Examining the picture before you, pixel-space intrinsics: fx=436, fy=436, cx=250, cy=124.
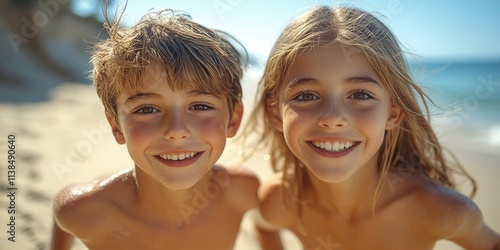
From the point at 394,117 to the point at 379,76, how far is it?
357 mm

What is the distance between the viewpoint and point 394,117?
2.57 metres

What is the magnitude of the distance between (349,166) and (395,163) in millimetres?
655

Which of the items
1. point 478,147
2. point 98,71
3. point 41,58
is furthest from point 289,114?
point 41,58

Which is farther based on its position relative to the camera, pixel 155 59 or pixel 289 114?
pixel 289 114

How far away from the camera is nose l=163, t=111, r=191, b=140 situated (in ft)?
7.00

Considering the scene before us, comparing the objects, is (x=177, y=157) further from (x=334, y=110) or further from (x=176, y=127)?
(x=334, y=110)

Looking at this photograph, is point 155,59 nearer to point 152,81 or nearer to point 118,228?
point 152,81

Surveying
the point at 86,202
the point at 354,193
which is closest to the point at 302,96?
the point at 354,193

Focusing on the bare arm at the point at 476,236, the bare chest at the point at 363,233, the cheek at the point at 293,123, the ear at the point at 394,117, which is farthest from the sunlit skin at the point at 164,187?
the bare arm at the point at 476,236

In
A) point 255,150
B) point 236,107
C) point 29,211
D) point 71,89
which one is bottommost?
point 71,89

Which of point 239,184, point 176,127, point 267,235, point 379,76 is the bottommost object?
point 267,235

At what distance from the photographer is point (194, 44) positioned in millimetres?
2332

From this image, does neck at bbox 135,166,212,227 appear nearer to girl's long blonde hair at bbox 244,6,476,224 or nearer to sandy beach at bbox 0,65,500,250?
sandy beach at bbox 0,65,500,250

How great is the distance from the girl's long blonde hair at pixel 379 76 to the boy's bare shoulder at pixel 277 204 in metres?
0.06
